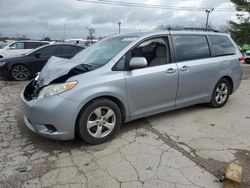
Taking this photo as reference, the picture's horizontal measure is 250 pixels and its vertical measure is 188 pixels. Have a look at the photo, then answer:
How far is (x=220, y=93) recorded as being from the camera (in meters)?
5.38

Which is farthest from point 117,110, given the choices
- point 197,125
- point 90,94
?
point 197,125

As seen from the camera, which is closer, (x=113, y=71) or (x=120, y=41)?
(x=113, y=71)

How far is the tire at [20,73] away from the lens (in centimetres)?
889

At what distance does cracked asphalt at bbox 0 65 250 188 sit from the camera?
2.82m

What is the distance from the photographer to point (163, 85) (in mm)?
4184

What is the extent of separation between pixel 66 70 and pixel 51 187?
1.70 meters

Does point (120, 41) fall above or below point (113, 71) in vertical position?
above

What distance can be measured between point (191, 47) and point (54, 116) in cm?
288

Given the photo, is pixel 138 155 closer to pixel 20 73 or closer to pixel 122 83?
pixel 122 83

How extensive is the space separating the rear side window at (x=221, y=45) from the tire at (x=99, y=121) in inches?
106

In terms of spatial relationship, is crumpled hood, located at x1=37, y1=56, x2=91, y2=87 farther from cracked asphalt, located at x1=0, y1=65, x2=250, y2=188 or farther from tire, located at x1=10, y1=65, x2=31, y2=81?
tire, located at x1=10, y1=65, x2=31, y2=81

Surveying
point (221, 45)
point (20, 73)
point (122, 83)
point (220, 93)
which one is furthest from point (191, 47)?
point (20, 73)

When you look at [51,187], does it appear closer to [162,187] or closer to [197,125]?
[162,187]

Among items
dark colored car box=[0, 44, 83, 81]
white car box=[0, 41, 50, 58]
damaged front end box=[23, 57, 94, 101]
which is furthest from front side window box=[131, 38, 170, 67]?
white car box=[0, 41, 50, 58]
